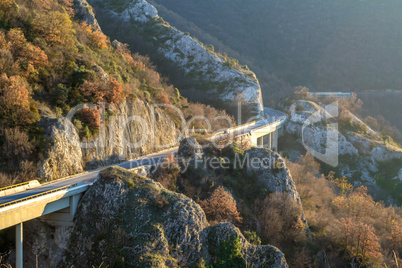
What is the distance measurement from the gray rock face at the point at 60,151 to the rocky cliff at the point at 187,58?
37.1m

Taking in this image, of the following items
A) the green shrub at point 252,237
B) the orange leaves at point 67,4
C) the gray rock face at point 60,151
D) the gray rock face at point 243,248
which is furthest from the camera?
the orange leaves at point 67,4

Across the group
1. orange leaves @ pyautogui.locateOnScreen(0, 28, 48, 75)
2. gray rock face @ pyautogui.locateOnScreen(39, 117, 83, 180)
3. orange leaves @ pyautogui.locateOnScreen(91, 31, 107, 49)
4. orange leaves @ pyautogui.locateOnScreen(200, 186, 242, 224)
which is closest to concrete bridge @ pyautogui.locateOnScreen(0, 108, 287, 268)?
gray rock face @ pyautogui.locateOnScreen(39, 117, 83, 180)

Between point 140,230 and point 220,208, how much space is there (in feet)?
27.3

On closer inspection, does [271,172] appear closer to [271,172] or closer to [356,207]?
[271,172]

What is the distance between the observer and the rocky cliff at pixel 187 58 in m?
61.9

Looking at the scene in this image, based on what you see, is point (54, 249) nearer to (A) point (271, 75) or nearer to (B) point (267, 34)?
(A) point (271, 75)

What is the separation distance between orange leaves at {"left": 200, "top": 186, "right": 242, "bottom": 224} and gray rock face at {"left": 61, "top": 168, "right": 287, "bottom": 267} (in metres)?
4.41

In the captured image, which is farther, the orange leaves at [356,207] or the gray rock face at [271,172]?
the orange leaves at [356,207]

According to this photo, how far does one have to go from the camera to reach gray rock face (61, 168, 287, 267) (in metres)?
16.3

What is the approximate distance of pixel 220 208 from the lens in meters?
23.6

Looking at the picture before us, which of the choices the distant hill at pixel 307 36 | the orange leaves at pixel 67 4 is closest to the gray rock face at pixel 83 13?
the orange leaves at pixel 67 4

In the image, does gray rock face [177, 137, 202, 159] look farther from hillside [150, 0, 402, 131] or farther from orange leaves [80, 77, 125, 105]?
hillside [150, 0, 402, 131]

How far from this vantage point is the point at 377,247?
1045 inches

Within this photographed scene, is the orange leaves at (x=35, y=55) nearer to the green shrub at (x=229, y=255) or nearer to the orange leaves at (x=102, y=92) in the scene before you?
the orange leaves at (x=102, y=92)
